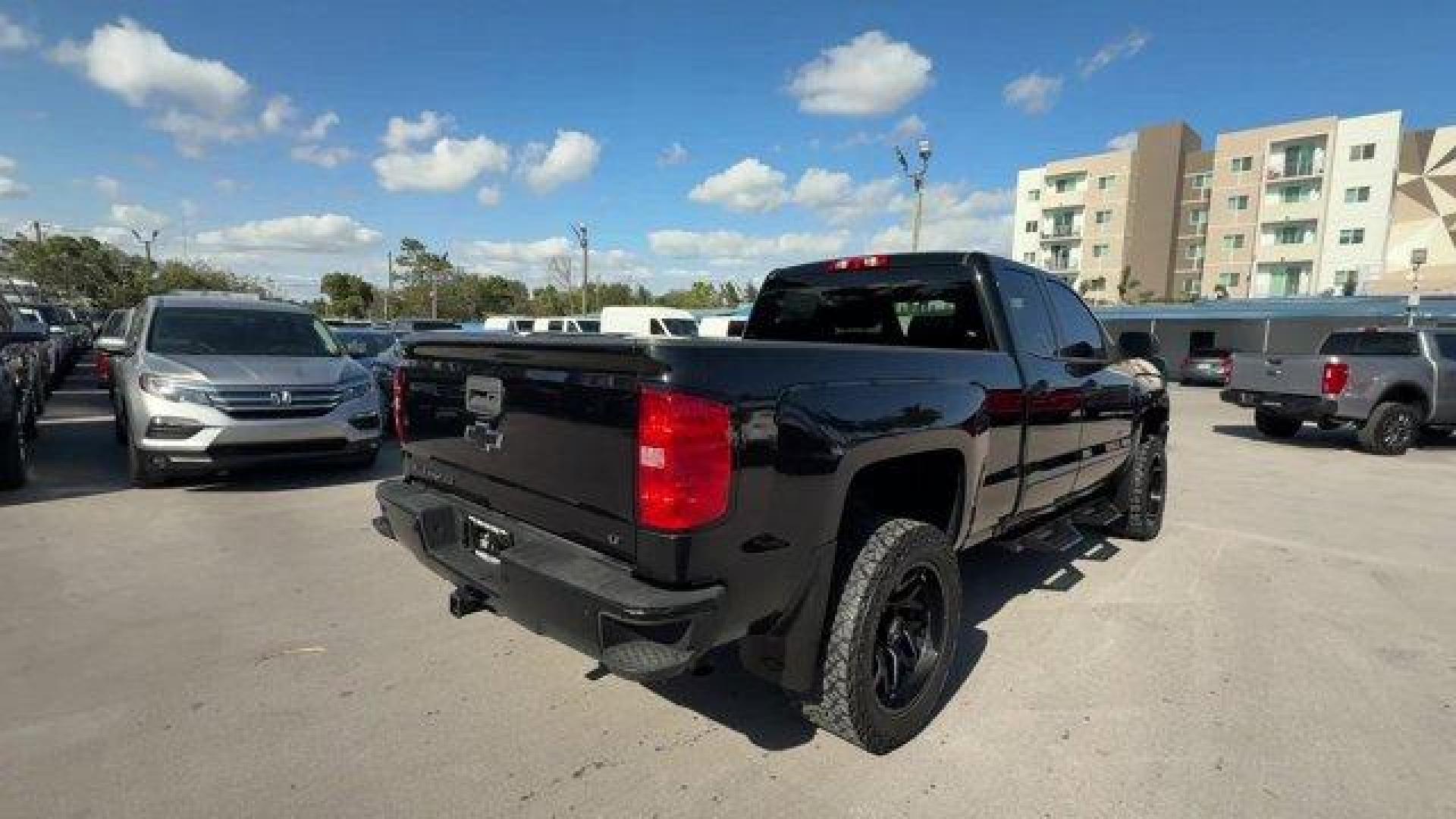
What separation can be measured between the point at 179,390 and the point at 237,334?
1.39m

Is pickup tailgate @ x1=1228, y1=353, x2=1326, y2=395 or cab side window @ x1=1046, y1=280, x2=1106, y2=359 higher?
cab side window @ x1=1046, y1=280, x2=1106, y2=359

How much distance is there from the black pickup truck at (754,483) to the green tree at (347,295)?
75627 millimetres

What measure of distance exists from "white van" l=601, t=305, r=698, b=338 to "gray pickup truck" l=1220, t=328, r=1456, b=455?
49.4ft

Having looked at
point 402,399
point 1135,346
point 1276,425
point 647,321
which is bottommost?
point 1276,425

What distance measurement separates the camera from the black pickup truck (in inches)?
83.7

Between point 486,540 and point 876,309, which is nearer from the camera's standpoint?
point 486,540

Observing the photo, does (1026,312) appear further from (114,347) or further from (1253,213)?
(1253,213)

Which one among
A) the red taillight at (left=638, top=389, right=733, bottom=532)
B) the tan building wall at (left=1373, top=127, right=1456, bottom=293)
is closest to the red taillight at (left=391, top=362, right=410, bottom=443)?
the red taillight at (left=638, top=389, right=733, bottom=532)

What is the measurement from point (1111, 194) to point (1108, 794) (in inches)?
2749

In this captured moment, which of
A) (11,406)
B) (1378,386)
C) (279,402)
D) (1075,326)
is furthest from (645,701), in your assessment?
(1378,386)

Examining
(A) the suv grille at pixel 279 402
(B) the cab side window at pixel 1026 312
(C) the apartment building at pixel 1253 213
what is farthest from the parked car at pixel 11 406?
(C) the apartment building at pixel 1253 213

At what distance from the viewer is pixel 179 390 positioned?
233 inches

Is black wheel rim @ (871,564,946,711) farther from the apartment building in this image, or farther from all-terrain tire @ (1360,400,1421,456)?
the apartment building

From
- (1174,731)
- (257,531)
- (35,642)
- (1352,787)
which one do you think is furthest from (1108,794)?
(257,531)
